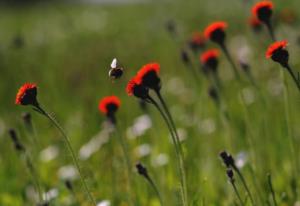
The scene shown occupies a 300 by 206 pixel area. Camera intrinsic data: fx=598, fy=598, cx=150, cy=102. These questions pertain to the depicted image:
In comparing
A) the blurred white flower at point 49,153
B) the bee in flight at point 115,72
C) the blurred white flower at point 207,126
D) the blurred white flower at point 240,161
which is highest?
the blurred white flower at point 49,153

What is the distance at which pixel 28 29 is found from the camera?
12820 millimetres

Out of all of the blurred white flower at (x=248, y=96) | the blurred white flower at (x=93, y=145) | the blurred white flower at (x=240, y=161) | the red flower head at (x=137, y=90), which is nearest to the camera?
the red flower head at (x=137, y=90)

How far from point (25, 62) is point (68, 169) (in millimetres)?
3786

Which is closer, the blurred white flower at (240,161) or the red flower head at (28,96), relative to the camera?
the red flower head at (28,96)

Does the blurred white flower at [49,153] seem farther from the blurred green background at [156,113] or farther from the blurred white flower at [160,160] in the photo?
the blurred white flower at [160,160]

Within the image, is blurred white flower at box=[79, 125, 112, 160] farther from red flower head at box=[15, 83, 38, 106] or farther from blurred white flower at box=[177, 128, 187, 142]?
red flower head at box=[15, 83, 38, 106]

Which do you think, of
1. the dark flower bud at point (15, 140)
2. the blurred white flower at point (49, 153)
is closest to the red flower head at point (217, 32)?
the dark flower bud at point (15, 140)

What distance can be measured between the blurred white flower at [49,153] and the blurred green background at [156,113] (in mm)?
40

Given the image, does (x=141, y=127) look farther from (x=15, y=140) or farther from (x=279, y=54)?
(x=279, y=54)

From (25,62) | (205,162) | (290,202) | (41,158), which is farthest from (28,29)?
(290,202)

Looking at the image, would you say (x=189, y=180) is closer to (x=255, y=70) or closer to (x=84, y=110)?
(x=84, y=110)

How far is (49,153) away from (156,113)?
0.88 m

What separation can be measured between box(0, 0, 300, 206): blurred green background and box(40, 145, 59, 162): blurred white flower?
0.04 meters

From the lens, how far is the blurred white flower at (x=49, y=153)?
13.8ft
